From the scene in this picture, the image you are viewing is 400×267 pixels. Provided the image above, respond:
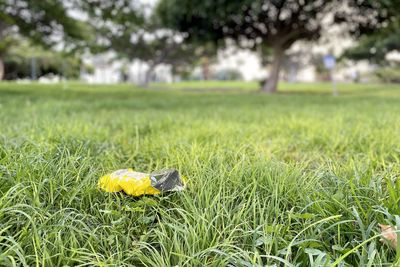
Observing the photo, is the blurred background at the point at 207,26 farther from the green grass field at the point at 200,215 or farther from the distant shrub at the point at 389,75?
the green grass field at the point at 200,215

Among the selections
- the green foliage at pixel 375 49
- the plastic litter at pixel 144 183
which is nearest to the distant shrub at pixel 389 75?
the green foliage at pixel 375 49

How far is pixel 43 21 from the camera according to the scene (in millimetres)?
9492

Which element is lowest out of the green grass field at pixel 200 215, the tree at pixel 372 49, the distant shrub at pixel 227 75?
the green grass field at pixel 200 215

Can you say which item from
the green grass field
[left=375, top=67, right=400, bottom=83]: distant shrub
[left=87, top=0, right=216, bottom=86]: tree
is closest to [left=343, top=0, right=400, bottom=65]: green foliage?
[left=375, top=67, right=400, bottom=83]: distant shrub

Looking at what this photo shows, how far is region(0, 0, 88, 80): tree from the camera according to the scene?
28.1ft

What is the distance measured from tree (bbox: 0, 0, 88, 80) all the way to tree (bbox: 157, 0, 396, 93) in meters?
3.87

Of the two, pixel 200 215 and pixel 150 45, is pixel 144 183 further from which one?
pixel 150 45

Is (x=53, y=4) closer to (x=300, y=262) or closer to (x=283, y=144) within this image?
(x=283, y=144)

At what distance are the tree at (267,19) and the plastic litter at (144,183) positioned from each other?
997cm

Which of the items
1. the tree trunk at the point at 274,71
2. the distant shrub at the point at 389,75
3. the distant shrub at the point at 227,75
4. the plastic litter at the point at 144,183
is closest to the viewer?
the plastic litter at the point at 144,183

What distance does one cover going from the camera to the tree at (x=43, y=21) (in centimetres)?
858

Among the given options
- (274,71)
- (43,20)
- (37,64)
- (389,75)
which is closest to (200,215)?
(43,20)

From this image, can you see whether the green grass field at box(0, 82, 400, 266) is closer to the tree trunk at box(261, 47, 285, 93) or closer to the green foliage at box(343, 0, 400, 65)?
the tree trunk at box(261, 47, 285, 93)

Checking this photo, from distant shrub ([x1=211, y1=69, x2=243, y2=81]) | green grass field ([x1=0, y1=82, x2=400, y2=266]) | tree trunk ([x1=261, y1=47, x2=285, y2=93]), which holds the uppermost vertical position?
distant shrub ([x1=211, y1=69, x2=243, y2=81])
